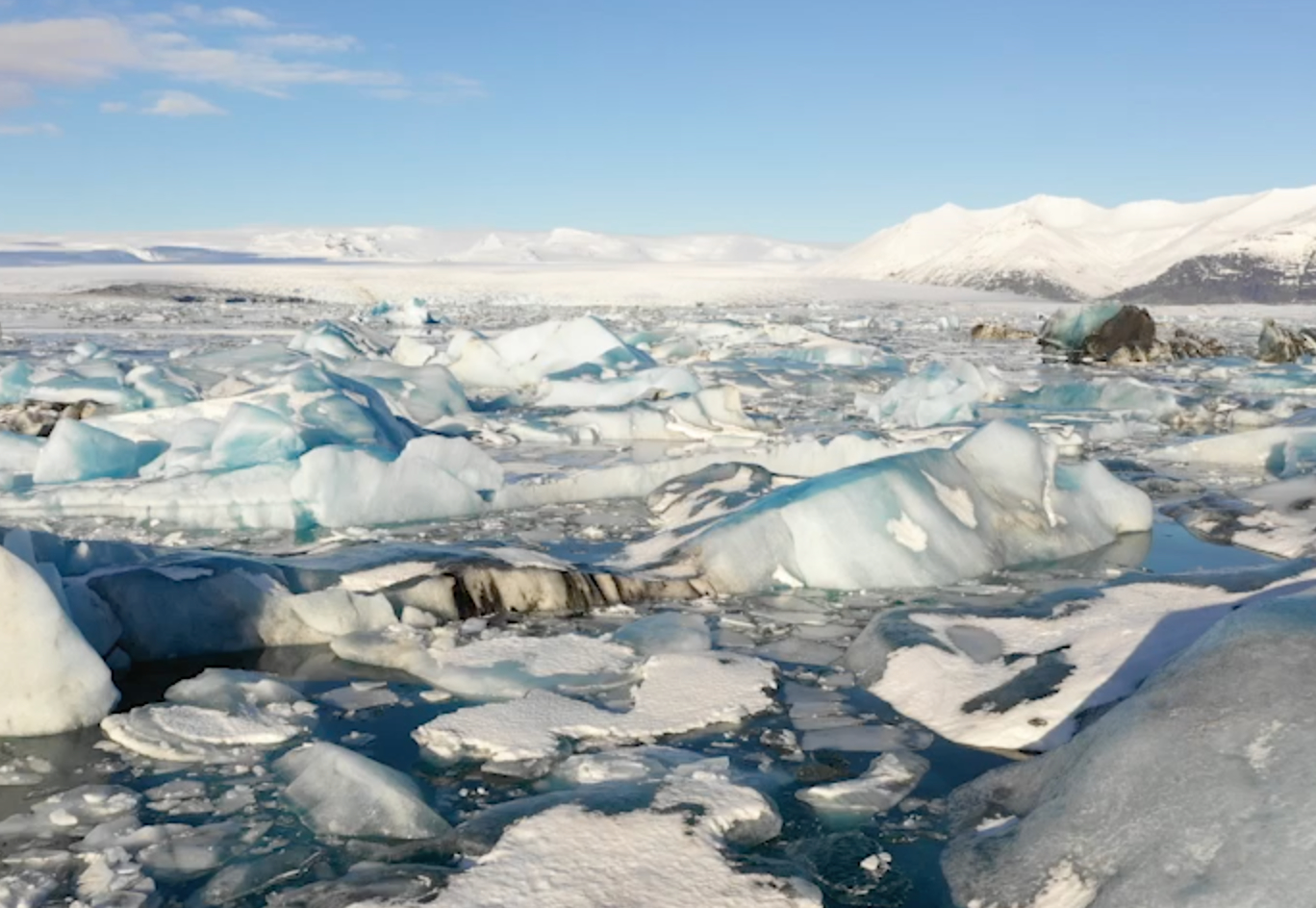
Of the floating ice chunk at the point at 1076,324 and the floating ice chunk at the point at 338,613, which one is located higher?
the floating ice chunk at the point at 1076,324

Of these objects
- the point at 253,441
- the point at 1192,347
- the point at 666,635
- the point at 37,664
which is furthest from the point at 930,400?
the point at 1192,347

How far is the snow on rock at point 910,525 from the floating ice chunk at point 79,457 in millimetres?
3652

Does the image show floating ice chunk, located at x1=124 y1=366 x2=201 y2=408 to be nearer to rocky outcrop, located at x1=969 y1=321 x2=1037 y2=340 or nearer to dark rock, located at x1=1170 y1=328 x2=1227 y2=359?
dark rock, located at x1=1170 y1=328 x2=1227 y2=359

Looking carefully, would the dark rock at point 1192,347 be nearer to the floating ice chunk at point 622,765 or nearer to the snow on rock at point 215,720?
the floating ice chunk at point 622,765

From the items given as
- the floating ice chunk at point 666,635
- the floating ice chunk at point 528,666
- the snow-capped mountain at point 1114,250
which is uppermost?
the snow-capped mountain at point 1114,250

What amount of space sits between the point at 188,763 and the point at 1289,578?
3.51 metres

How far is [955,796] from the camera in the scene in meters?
2.62

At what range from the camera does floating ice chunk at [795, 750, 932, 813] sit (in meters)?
2.59

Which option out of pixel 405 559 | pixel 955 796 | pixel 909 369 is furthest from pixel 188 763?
pixel 909 369

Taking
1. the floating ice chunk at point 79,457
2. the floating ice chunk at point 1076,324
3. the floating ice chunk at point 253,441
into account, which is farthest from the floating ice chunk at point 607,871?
the floating ice chunk at point 1076,324

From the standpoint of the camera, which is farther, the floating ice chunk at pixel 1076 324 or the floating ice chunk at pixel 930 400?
the floating ice chunk at pixel 1076 324

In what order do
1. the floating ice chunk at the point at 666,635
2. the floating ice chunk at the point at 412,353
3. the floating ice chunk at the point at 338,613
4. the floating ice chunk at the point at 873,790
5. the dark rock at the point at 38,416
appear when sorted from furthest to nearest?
the floating ice chunk at the point at 412,353
the dark rock at the point at 38,416
the floating ice chunk at the point at 338,613
the floating ice chunk at the point at 666,635
the floating ice chunk at the point at 873,790

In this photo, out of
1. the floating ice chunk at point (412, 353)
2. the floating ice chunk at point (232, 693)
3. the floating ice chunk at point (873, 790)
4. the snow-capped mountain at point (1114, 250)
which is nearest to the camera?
the floating ice chunk at point (873, 790)

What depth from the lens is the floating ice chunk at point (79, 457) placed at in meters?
6.67
